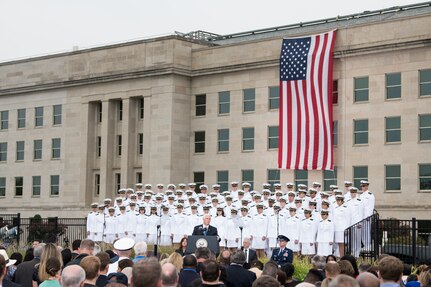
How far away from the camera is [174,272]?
30.7ft

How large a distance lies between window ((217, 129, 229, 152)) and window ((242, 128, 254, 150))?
4.23 ft

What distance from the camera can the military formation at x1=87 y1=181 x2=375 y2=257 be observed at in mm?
29141

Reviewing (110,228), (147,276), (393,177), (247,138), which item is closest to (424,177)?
(393,177)

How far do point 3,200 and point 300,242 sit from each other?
130ft

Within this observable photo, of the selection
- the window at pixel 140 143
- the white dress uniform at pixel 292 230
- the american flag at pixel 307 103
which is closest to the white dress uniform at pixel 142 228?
the white dress uniform at pixel 292 230

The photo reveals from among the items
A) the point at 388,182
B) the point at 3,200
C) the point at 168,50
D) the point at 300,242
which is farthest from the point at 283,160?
the point at 3,200

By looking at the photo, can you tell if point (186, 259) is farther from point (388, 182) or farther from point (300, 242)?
point (388, 182)

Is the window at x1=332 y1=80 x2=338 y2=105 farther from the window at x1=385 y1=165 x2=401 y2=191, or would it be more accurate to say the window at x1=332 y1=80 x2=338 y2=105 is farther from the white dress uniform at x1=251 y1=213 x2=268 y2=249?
the white dress uniform at x1=251 y1=213 x2=268 y2=249

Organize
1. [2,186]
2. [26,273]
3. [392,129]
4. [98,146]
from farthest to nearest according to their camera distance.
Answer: [2,186] < [98,146] < [392,129] < [26,273]

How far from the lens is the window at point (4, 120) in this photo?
64500 millimetres

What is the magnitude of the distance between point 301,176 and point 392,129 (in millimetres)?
6077

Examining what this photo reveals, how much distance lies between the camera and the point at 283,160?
158 ft

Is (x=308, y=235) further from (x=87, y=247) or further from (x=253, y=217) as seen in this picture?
(x=87, y=247)

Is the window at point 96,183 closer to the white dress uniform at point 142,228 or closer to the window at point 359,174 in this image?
the window at point 359,174
